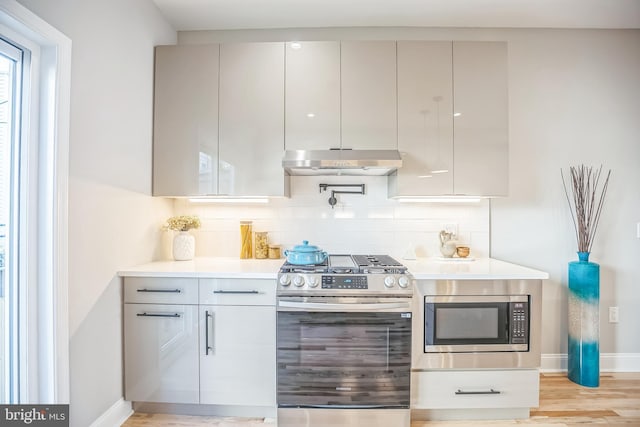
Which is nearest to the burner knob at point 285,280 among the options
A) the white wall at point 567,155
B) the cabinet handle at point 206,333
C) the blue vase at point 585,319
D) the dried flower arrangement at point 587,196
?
the cabinet handle at point 206,333

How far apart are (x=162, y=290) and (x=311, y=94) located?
1648 millimetres

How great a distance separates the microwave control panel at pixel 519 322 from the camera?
208 cm

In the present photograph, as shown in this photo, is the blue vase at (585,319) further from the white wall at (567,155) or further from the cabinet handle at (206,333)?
the cabinet handle at (206,333)

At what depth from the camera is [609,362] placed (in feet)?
9.14

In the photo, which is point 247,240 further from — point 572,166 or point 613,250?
point 613,250

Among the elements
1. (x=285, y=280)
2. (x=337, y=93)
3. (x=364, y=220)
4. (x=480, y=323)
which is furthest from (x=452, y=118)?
(x=285, y=280)

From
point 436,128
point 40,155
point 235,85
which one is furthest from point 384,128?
point 40,155

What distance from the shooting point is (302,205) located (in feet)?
9.34

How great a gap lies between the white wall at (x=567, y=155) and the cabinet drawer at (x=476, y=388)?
89 centimetres

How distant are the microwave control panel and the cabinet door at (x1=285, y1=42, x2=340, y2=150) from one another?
1.55m

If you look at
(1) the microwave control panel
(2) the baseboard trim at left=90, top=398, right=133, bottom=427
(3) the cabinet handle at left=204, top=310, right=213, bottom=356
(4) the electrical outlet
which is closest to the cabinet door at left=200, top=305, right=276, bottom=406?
(3) the cabinet handle at left=204, top=310, right=213, bottom=356

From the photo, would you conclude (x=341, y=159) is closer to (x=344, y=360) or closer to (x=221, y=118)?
(x=221, y=118)

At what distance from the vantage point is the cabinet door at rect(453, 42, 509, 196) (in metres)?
2.46

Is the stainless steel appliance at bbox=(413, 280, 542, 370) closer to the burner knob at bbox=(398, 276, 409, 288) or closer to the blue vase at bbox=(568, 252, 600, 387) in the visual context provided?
the burner knob at bbox=(398, 276, 409, 288)
